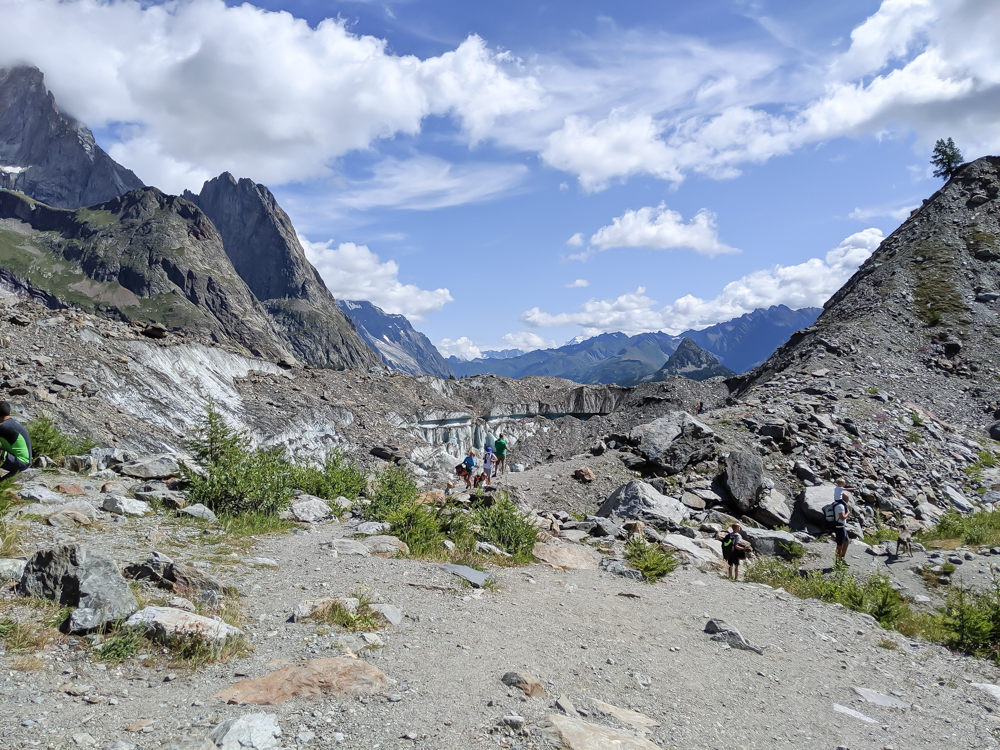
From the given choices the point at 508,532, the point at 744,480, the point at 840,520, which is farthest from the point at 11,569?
the point at 744,480

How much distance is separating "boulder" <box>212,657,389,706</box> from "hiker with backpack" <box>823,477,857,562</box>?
1230cm

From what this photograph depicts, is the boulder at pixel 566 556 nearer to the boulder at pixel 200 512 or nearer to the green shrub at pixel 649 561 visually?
the green shrub at pixel 649 561

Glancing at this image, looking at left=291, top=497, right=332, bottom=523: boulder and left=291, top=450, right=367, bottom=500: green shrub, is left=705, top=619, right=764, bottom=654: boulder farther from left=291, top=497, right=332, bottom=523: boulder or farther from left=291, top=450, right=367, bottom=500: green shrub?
left=291, top=450, right=367, bottom=500: green shrub

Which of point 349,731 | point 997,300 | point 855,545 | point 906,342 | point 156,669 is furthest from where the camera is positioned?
point 997,300

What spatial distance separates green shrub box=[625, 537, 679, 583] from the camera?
11.2 meters

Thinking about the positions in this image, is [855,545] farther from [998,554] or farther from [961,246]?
[961,246]

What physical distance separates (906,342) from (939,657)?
35776mm

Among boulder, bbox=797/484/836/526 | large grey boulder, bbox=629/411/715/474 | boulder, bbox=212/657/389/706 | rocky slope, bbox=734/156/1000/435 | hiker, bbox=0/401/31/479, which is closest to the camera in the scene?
boulder, bbox=212/657/389/706

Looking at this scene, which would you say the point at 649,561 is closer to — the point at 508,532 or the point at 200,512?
the point at 508,532

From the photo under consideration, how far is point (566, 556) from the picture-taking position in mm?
11594

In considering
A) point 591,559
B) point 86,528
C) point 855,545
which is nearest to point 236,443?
point 86,528

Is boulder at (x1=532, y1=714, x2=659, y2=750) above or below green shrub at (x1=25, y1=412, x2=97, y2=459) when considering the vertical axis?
below

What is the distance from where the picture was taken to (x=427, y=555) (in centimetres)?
978

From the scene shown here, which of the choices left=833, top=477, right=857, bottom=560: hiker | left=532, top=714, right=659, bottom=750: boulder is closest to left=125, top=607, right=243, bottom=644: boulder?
left=532, top=714, right=659, bottom=750: boulder
